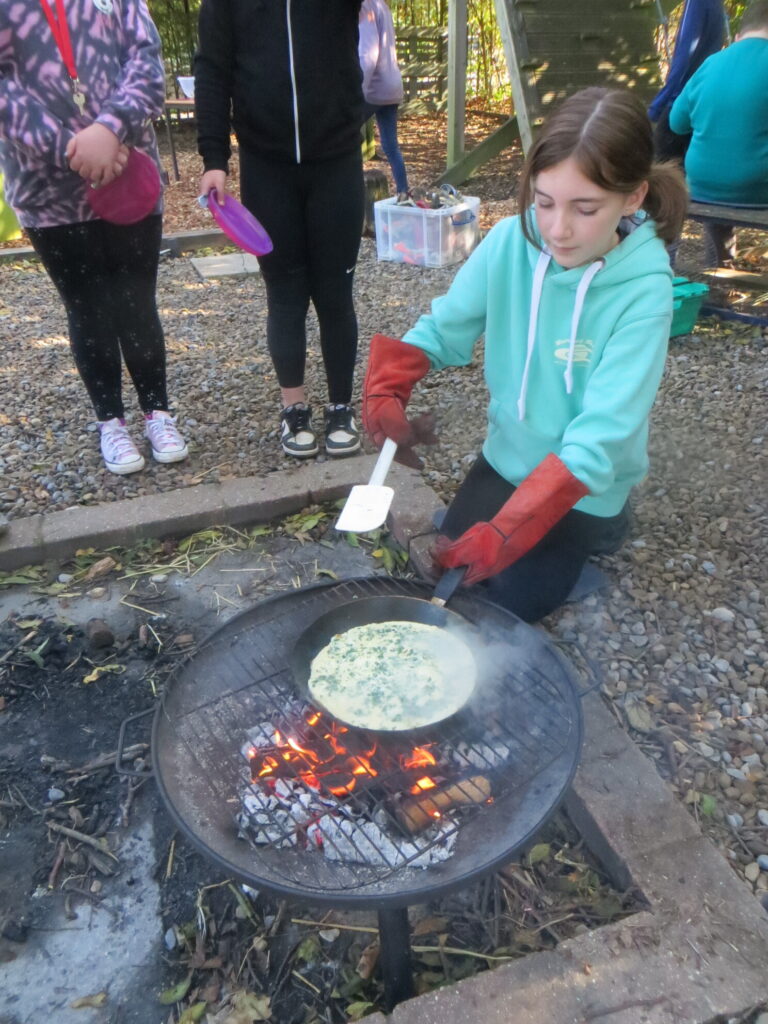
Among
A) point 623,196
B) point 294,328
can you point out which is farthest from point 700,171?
point 623,196

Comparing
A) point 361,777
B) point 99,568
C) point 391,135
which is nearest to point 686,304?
point 99,568

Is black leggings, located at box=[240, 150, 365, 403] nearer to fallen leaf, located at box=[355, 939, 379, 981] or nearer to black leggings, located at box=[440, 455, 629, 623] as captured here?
black leggings, located at box=[440, 455, 629, 623]

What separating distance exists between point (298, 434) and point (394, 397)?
3.89 ft

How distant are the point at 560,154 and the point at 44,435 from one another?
2.69 m

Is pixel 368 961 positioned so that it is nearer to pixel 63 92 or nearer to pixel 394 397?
pixel 394 397

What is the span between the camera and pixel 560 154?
1687 mm

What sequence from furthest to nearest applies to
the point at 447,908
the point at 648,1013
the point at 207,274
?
the point at 207,274 < the point at 447,908 < the point at 648,1013

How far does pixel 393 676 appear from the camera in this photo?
1750 mm

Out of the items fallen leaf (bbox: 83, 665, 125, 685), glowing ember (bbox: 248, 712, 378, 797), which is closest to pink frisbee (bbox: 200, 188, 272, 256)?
fallen leaf (bbox: 83, 665, 125, 685)

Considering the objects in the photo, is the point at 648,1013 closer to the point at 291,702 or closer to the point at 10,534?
the point at 291,702

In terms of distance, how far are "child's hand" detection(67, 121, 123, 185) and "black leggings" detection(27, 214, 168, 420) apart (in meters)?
0.22

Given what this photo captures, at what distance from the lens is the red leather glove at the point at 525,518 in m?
1.65

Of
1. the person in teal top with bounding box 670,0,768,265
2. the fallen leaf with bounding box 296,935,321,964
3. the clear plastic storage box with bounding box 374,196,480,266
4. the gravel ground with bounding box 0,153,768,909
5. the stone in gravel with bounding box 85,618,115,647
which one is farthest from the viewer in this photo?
the clear plastic storage box with bounding box 374,196,480,266

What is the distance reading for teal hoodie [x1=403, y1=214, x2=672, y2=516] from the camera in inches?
71.2
